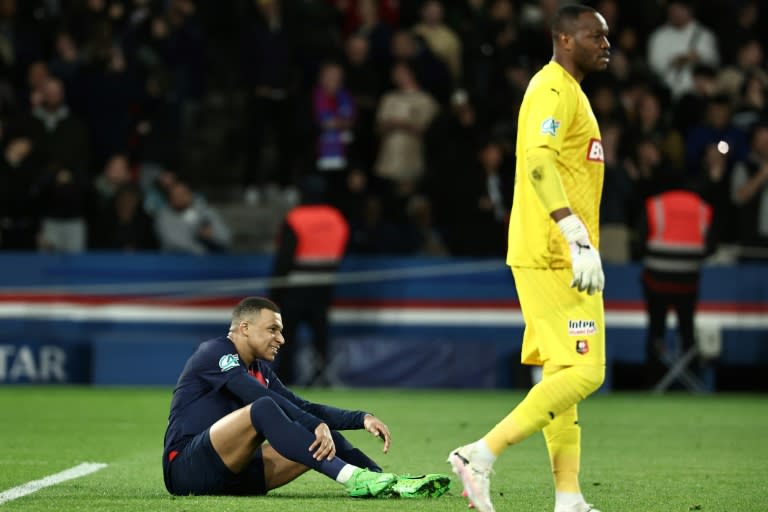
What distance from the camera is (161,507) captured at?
731 cm

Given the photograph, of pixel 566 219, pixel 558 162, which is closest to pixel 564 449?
pixel 566 219

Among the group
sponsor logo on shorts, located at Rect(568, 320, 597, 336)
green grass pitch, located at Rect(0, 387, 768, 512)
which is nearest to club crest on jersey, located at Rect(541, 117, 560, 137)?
sponsor logo on shorts, located at Rect(568, 320, 597, 336)

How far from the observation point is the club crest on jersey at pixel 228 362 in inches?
298

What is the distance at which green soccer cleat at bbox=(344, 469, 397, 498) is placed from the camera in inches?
301

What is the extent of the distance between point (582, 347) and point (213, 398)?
1.97 meters

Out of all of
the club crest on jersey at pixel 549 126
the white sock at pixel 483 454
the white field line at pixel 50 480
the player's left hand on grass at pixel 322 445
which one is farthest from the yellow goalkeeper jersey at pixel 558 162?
the white field line at pixel 50 480

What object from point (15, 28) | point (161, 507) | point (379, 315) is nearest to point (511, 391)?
point (379, 315)

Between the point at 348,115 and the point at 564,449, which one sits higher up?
the point at 348,115

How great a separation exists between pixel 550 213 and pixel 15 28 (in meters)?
14.5

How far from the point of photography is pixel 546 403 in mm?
6730

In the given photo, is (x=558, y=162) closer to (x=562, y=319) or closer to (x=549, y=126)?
(x=549, y=126)

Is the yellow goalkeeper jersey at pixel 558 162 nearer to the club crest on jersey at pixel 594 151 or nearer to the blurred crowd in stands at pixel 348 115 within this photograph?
the club crest on jersey at pixel 594 151

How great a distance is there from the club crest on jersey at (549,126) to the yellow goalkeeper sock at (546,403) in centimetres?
103

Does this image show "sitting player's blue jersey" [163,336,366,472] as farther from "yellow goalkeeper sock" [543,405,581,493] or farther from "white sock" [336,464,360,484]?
"yellow goalkeeper sock" [543,405,581,493]
